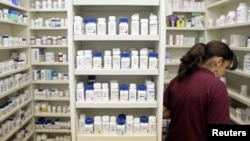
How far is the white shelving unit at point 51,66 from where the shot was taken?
3.99 m

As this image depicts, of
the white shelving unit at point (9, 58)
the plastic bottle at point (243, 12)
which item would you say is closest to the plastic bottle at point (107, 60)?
the plastic bottle at point (243, 12)

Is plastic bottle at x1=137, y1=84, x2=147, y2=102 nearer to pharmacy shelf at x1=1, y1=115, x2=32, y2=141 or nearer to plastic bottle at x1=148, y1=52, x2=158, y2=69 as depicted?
plastic bottle at x1=148, y1=52, x2=158, y2=69

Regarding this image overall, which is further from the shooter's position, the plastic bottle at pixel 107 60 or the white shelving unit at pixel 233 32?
the white shelving unit at pixel 233 32

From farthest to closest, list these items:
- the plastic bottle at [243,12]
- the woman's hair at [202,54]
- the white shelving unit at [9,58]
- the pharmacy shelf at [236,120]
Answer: the white shelving unit at [9,58] → the pharmacy shelf at [236,120] → the plastic bottle at [243,12] → the woman's hair at [202,54]

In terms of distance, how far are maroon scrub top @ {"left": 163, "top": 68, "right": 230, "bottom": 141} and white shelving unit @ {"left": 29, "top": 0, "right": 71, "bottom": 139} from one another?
2.82 m

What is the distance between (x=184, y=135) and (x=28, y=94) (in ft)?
10.4

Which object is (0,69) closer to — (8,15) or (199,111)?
(8,15)

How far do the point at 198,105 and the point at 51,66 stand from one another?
3413mm

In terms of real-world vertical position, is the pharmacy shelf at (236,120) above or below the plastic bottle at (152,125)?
below

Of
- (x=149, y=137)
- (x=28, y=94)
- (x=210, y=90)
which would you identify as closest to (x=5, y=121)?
(x=28, y=94)

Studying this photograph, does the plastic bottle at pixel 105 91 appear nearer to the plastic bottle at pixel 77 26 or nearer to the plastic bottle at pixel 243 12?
the plastic bottle at pixel 77 26

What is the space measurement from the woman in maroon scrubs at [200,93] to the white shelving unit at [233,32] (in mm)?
1137

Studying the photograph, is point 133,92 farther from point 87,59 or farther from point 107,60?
point 87,59

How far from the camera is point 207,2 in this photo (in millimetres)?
3814
